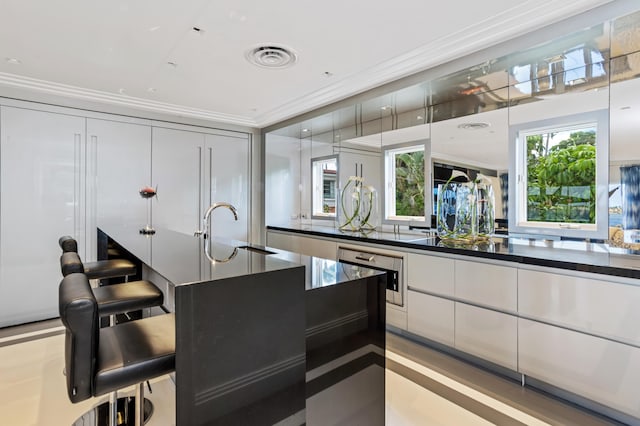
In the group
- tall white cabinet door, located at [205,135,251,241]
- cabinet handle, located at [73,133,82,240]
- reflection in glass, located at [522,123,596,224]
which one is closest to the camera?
reflection in glass, located at [522,123,596,224]

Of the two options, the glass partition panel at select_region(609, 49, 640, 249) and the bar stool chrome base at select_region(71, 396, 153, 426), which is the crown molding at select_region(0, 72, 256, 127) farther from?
the glass partition panel at select_region(609, 49, 640, 249)

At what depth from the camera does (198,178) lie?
4.79 metres

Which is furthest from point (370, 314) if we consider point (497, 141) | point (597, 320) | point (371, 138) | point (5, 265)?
point (5, 265)

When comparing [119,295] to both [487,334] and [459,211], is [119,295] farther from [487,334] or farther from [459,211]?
[459,211]

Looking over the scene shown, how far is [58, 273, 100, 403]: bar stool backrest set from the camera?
100 cm

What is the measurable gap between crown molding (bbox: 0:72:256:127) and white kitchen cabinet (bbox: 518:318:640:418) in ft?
14.2

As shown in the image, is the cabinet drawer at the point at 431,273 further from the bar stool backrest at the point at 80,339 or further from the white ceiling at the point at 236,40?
the bar stool backrest at the point at 80,339

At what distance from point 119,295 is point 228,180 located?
3.34m

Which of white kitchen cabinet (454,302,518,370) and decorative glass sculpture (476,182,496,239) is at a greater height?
decorative glass sculpture (476,182,496,239)

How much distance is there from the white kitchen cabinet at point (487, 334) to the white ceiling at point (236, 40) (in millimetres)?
1899

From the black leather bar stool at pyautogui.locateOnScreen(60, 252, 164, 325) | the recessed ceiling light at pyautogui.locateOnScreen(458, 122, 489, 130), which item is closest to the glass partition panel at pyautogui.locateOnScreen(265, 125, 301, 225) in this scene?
the recessed ceiling light at pyautogui.locateOnScreen(458, 122, 489, 130)

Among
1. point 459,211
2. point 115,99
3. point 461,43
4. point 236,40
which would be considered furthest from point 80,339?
point 115,99

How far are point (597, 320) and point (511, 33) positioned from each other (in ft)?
6.10

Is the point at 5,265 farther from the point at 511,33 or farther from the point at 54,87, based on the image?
the point at 511,33
